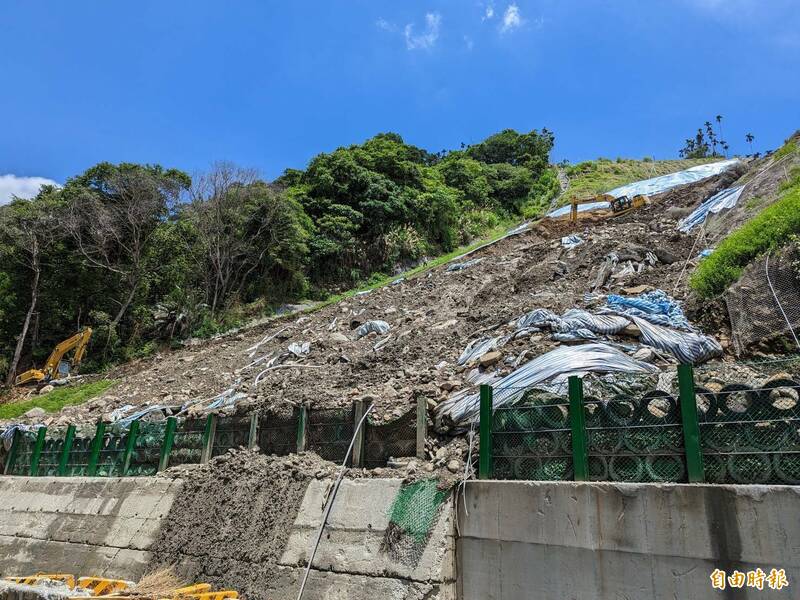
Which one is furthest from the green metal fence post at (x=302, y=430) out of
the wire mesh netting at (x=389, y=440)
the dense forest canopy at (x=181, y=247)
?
the dense forest canopy at (x=181, y=247)

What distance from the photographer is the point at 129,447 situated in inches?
361

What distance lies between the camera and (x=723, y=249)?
9.51 m

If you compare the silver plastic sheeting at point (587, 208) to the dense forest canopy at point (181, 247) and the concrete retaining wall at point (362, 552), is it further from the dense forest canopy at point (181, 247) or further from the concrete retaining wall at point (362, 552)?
the concrete retaining wall at point (362, 552)

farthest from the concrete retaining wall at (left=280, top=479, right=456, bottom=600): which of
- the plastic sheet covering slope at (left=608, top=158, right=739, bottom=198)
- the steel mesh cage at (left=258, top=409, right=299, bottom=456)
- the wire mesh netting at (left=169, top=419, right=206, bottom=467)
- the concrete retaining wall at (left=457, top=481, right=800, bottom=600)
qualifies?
the plastic sheet covering slope at (left=608, top=158, right=739, bottom=198)

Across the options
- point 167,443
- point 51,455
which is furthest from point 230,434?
point 51,455

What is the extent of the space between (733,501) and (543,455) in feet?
5.28

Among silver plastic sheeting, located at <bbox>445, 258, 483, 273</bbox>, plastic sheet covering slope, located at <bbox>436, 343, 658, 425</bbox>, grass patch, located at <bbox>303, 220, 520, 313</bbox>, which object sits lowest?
plastic sheet covering slope, located at <bbox>436, 343, 658, 425</bbox>

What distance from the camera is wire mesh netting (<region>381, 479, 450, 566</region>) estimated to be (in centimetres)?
542

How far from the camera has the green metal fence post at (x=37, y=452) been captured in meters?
10.9

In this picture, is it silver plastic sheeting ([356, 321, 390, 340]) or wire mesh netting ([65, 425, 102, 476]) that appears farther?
silver plastic sheeting ([356, 321, 390, 340])

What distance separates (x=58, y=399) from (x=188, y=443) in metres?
12.7

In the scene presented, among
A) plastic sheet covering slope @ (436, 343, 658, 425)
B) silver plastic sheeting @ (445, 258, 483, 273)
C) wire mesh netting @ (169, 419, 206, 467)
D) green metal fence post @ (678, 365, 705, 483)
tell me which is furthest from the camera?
silver plastic sheeting @ (445, 258, 483, 273)

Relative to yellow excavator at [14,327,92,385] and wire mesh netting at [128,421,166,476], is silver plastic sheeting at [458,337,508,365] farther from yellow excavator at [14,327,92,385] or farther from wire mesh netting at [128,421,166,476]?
yellow excavator at [14,327,92,385]

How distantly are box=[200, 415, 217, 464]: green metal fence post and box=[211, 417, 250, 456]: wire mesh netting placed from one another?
0.15 feet
